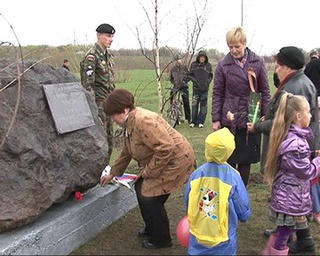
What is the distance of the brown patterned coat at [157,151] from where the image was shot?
341 centimetres

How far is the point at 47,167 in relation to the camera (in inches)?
139

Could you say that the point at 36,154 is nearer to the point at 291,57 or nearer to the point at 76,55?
the point at 291,57

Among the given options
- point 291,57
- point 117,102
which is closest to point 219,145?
point 117,102

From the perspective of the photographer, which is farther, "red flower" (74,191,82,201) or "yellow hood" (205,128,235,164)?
"red flower" (74,191,82,201)

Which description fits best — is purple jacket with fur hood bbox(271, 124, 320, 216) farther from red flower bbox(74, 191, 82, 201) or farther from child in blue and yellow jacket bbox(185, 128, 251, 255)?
red flower bbox(74, 191, 82, 201)

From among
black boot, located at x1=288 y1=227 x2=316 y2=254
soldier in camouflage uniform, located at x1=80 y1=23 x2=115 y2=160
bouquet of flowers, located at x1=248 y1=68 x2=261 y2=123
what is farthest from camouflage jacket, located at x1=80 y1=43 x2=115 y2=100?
black boot, located at x1=288 y1=227 x2=316 y2=254

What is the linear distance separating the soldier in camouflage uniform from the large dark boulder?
101cm

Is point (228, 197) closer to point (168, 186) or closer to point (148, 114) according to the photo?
point (168, 186)

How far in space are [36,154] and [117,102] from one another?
2.37ft

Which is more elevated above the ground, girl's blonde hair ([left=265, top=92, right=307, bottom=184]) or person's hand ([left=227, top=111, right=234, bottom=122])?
girl's blonde hair ([left=265, top=92, right=307, bottom=184])

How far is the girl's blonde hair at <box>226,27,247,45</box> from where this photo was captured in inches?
157

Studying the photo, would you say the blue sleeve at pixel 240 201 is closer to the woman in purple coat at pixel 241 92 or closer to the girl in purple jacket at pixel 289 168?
the girl in purple jacket at pixel 289 168

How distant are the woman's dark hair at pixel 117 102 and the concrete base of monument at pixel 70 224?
859mm

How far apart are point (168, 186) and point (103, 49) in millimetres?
2298
